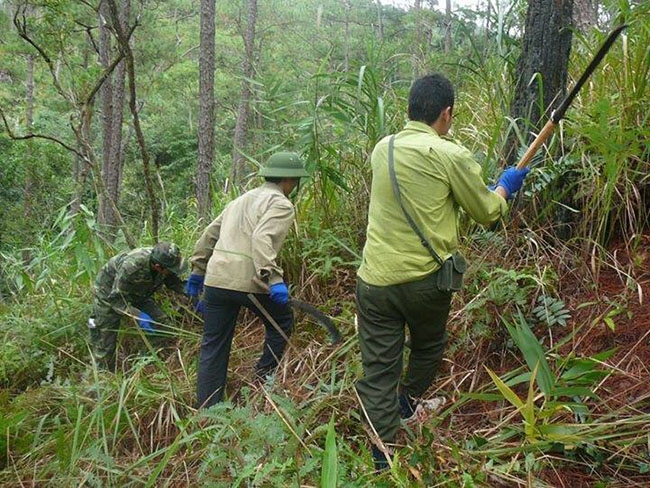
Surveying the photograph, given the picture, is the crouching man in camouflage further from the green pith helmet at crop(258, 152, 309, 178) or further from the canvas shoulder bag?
the canvas shoulder bag

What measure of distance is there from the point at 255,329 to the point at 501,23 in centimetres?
281

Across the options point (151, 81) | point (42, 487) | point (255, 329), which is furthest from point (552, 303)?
point (151, 81)

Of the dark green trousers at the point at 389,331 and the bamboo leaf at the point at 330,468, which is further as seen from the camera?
the dark green trousers at the point at 389,331

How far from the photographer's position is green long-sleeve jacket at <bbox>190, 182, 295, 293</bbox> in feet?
11.9

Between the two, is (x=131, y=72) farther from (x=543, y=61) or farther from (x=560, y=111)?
(x=560, y=111)

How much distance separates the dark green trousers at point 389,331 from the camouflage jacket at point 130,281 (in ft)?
7.82

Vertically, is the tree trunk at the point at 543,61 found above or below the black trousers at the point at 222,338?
above

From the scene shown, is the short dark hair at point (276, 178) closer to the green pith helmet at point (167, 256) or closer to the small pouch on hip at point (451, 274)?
the green pith helmet at point (167, 256)

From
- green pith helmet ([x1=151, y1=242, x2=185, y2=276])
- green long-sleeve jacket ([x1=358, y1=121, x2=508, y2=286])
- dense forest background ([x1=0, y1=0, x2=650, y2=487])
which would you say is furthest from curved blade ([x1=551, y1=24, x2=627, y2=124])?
green pith helmet ([x1=151, y1=242, x2=185, y2=276])

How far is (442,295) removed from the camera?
2.69 m

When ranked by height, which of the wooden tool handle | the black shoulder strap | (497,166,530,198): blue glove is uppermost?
the wooden tool handle

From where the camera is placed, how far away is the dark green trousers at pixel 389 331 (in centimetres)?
267

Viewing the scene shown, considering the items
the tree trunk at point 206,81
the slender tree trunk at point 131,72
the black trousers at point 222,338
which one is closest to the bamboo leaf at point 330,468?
the black trousers at point 222,338

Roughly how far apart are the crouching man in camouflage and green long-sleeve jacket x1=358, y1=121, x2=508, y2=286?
2.36 metres
